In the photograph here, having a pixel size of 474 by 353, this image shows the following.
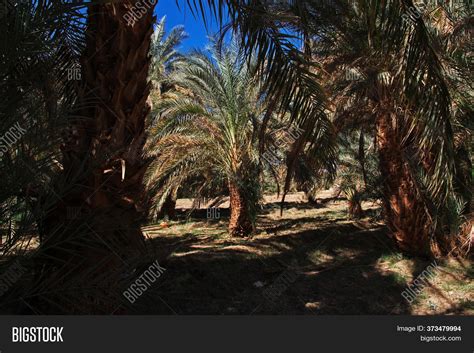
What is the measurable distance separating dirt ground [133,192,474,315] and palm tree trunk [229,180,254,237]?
39 centimetres

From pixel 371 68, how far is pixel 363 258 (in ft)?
15.4

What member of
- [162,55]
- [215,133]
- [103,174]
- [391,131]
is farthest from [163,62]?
[103,174]

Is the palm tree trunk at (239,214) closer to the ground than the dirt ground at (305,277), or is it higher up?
higher up

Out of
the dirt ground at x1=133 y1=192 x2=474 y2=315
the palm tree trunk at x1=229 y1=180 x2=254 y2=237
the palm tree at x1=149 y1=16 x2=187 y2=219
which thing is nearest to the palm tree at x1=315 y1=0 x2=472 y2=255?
the dirt ground at x1=133 y1=192 x2=474 y2=315

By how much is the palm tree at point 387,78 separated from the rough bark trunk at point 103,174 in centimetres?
98

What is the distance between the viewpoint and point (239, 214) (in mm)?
12258

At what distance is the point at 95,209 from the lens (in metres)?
3.14

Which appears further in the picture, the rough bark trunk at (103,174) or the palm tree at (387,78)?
the palm tree at (387,78)

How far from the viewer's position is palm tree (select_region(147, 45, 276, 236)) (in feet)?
36.1

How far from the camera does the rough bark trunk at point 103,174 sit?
2.88m

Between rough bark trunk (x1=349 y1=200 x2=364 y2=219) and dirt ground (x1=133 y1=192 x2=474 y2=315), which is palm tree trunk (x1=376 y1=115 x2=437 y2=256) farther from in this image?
rough bark trunk (x1=349 y1=200 x2=364 y2=219)

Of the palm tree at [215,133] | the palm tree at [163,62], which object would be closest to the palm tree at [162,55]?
the palm tree at [163,62]

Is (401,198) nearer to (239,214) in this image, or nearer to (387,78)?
(387,78)

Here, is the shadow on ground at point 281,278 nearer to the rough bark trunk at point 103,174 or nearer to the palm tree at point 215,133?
the palm tree at point 215,133
